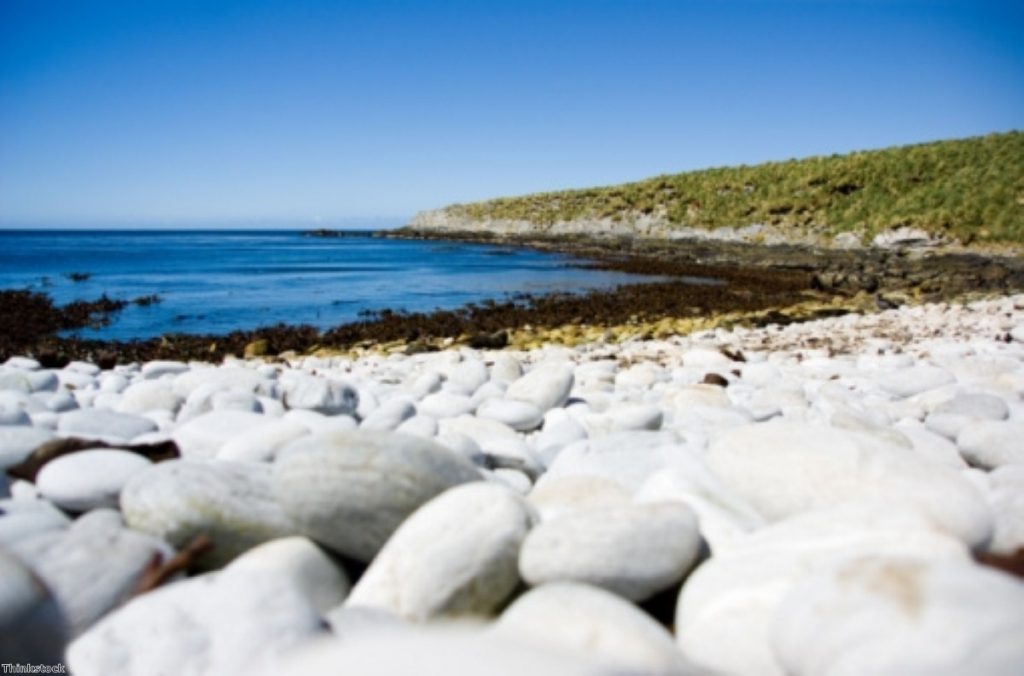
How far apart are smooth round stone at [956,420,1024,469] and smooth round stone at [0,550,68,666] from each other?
327cm

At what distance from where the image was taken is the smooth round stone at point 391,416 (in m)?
3.34

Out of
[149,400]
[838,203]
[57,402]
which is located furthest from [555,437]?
[838,203]

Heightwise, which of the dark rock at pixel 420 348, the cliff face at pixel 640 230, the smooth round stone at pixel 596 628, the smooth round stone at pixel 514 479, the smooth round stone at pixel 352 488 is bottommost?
the dark rock at pixel 420 348

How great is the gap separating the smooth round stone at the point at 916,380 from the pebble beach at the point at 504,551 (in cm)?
146

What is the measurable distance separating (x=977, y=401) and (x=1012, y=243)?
25784 mm

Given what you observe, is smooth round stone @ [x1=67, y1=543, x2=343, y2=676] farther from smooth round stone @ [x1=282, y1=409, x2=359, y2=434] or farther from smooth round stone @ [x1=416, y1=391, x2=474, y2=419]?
smooth round stone @ [x1=416, y1=391, x2=474, y2=419]

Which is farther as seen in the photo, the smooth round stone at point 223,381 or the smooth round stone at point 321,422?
the smooth round stone at point 223,381

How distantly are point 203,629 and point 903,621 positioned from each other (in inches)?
54.2

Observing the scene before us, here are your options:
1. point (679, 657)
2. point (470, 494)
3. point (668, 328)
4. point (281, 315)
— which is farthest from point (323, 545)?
point (281, 315)

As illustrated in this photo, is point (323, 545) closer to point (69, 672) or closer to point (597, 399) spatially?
point (69, 672)

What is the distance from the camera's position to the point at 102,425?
121 inches

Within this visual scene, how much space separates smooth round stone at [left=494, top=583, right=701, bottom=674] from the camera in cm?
125

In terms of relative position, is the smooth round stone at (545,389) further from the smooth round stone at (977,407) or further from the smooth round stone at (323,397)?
the smooth round stone at (977,407)

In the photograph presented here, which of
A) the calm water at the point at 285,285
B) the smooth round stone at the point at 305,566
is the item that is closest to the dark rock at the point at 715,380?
the smooth round stone at the point at 305,566
